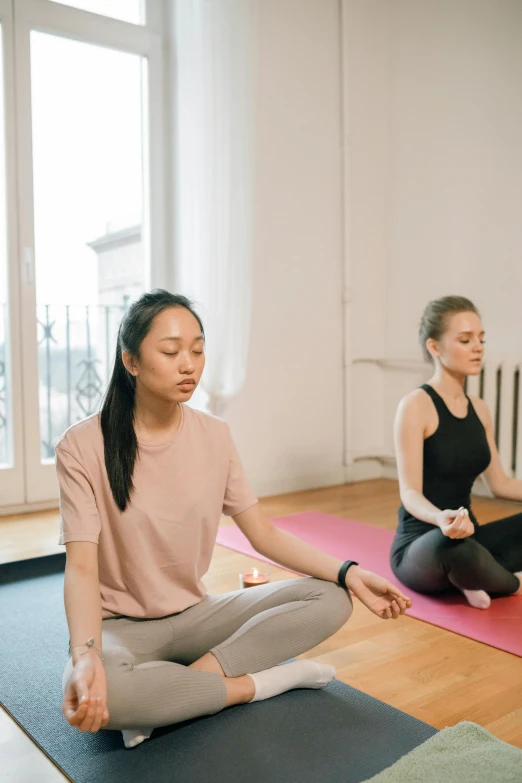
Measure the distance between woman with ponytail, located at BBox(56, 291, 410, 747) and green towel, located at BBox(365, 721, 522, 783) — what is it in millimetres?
228

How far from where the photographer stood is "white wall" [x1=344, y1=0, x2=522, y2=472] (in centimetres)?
351

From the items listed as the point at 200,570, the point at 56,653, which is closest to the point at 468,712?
the point at 200,570

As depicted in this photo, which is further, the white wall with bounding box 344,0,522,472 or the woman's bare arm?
the white wall with bounding box 344,0,522,472

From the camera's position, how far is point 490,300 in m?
3.60

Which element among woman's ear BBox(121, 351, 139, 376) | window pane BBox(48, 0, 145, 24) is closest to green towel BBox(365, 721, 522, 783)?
woman's ear BBox(121, 351, 139, 376)

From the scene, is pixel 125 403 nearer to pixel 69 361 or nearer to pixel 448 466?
pixel 448 466

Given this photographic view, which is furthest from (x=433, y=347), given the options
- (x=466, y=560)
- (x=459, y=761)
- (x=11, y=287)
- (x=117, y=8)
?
(x=117, y=8)

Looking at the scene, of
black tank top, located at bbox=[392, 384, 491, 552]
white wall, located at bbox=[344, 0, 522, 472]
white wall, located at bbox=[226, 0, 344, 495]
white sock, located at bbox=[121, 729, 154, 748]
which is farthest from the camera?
white wall, located at bbox=[226, 0, 344, 495]

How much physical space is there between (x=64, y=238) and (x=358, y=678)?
247 centimetres

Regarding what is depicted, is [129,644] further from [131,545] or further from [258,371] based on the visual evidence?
[258,371]

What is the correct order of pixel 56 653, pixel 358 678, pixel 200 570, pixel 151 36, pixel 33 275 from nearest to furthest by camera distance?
pixel 200 570 < pixel 358 678 < pixel 56 653 < pixel 33 275 < pixel 151 36

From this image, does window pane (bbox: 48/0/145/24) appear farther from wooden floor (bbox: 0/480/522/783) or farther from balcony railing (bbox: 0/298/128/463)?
wooden floor (bbox: 0/480/522/783)

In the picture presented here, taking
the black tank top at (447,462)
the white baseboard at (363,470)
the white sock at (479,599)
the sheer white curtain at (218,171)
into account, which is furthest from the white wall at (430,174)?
the white sock at (479,599)

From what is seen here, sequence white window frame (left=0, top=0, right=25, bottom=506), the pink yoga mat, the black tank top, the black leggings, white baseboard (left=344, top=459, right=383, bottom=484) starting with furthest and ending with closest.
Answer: white baseboard (left=344, top=459, right=383, bottom=484) < white window frame (left=0, top=0, right=25, bottom=506) < the black tank top < the black leggings < the pink yoga mat
